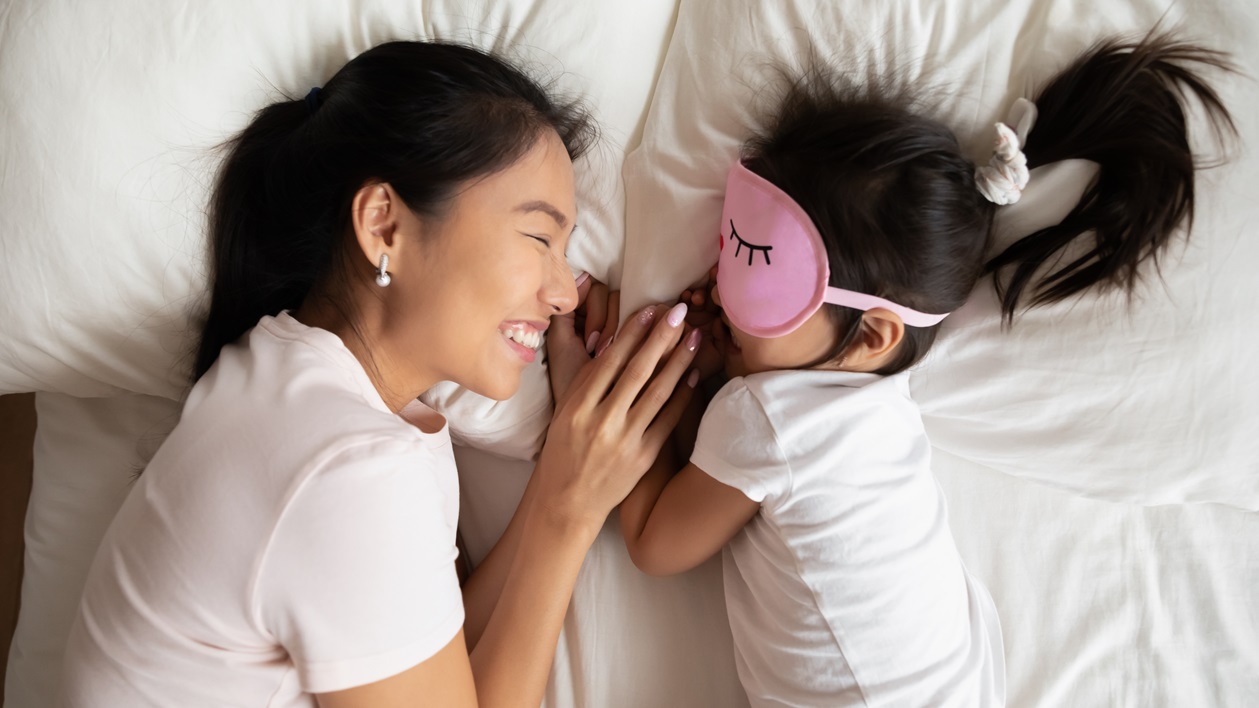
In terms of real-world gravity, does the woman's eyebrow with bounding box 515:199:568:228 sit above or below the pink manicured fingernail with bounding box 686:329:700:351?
above

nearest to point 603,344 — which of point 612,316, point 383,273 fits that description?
point 612,316

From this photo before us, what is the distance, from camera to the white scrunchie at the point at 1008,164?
2.99 ft

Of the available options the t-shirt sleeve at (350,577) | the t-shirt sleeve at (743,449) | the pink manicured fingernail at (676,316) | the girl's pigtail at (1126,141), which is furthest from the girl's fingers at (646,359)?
the girl's pigtail at (1126,141)

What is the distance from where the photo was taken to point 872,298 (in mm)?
980

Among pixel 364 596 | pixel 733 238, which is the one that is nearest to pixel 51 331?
pixel 364 596

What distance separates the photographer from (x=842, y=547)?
101 centimetres

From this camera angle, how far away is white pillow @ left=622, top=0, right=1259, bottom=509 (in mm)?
989

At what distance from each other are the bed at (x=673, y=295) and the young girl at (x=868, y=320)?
0.24ft

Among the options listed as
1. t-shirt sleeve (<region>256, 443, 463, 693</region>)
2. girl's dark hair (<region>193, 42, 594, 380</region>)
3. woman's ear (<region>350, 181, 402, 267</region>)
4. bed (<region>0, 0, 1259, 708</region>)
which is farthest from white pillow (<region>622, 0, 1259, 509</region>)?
t-shirt sleeve (<region>256, 443, 463, 693</region>)

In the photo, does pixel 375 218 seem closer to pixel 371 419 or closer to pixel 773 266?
pixel 371 419

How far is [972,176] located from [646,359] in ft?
1.59

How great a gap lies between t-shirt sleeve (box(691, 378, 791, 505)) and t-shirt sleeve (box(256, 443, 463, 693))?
41cm

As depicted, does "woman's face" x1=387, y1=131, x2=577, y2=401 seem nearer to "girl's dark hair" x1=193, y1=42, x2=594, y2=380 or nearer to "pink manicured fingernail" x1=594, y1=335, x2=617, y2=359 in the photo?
"girl's dark hair" x1=193, y1=42, x2=594, y2=380

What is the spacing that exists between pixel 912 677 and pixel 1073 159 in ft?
2.30
